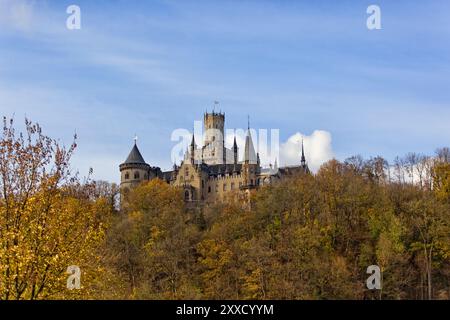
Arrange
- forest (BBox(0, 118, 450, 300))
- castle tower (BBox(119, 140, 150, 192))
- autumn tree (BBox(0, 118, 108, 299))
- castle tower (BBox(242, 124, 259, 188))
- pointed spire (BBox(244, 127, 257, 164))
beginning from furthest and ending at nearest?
1. castle tower (BBox(119, 140, 150, 192))
2. pointed spire (BBox(244, 127, 257, 164))
3. castle tower (BBox(242, 124, 259, 188))
4. forest (BBox(0, 118, 450, 300))
5. autumn tree (BBox(0, 118, 108, 299))

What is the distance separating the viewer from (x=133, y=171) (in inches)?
4614

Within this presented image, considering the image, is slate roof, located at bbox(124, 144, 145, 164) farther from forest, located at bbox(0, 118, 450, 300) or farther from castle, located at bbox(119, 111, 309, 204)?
forest, located at bbox(0, 118, 450, 300)

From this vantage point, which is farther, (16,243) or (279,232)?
(279,232)

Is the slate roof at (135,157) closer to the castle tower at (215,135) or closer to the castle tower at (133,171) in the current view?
the castle tower at (133,171)

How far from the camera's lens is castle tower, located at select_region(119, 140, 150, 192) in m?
117

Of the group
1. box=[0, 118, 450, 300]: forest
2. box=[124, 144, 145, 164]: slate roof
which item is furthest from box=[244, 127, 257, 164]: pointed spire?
box=[0, 118, 450, 300]: forest

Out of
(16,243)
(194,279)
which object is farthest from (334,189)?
(16,243)

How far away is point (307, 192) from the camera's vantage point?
64.8m

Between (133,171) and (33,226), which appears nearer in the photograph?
(33,226)

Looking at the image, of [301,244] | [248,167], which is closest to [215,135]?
[248,167]

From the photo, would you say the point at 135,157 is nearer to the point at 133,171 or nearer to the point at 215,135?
the point at 133,171

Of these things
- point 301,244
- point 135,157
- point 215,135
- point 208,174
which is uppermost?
point 215,135
